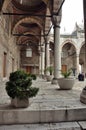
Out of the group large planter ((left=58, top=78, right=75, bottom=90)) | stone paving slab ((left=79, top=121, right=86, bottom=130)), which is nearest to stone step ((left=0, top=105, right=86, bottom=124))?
stone paving slab ((left=79, top=121, right=86, bottom=130))

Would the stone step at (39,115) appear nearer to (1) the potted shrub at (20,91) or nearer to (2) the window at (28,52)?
(1) the potted shrub at (20,91)

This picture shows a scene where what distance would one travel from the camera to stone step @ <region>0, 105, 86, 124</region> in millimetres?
3252

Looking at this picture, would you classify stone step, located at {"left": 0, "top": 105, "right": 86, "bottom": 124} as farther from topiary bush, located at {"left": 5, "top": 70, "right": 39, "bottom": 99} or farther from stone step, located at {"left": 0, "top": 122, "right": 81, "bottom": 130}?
topiary bush, located at {"left": 5, "top": 70, "right": 39, "bottom": 99}

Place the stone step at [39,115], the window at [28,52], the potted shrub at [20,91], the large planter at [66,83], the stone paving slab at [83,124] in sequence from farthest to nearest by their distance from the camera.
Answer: the window at [28,52] → the large planter at [66,83] → the potted shrub at [20,91] → the stone step at [39,115] → the stone paving slab at [83,124]

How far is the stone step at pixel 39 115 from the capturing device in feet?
10.7

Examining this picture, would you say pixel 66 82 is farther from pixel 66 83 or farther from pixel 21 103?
pixel 21 103

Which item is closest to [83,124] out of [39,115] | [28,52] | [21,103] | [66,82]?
[39,115]

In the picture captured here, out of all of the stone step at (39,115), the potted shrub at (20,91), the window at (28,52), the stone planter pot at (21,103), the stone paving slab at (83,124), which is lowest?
the stone paving slab at (83,124)

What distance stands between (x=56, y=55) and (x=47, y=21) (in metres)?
7.51

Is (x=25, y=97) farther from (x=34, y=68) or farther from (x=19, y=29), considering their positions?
(x=34, y=68)

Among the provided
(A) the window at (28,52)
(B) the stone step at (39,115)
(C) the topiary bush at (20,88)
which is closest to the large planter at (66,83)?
(C) the topiary bush at (20,88)

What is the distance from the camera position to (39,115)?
10.9ft

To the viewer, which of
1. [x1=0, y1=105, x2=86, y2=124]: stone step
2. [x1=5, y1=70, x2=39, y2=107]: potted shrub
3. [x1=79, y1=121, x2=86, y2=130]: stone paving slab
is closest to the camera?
[x1=79, y1=121, x2=86, y2=130]: stone paving slab

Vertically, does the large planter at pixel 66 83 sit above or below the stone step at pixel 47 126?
above
